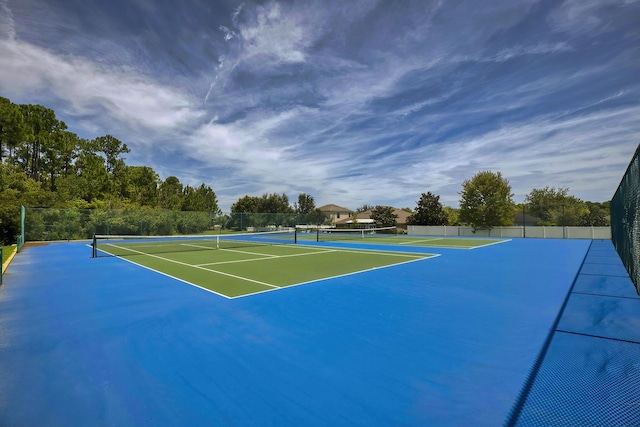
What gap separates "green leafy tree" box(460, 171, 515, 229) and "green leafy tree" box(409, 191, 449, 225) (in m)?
3.71

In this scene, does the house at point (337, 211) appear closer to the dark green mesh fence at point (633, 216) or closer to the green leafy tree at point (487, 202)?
the green leafy tree at point (487, 202)

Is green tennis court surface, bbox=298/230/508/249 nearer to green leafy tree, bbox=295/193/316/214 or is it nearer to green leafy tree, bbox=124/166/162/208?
green leafy tree, bbox=124/166/162/208

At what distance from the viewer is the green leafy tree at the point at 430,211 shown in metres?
40.2

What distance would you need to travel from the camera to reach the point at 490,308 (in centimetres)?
580

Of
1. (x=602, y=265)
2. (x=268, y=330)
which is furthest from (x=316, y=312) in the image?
(x=602, y=265)

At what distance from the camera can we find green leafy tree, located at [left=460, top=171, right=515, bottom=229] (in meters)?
34.3

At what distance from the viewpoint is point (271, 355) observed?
3.82 meters

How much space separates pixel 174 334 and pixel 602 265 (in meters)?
14.2

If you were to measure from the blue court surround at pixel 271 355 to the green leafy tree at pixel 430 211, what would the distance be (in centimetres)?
3392

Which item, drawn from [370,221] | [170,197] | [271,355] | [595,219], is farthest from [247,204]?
[271,355]

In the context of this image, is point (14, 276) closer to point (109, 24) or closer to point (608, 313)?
point (109, 24)

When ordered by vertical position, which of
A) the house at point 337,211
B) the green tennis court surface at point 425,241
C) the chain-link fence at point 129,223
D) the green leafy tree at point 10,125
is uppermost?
the green leafy tree at point 10,125

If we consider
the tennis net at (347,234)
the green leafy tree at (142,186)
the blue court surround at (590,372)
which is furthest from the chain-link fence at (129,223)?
the blue court surround at (590,372)

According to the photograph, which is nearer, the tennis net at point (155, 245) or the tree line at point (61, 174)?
the tennis net at point (155, 245)
